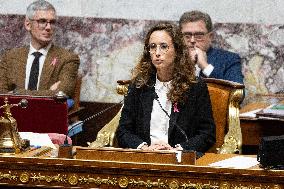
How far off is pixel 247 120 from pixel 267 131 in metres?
0.17

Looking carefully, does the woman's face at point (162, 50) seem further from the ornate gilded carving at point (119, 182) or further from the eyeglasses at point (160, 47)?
the ornate gilded carving at point (119, 182)

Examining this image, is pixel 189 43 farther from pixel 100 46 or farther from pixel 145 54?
pixel 145 54

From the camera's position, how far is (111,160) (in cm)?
375

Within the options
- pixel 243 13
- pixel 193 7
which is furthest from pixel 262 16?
pixel 193 7

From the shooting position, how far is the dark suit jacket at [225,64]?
19.9 ft

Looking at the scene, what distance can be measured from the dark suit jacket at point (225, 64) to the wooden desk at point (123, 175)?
227 centimetres

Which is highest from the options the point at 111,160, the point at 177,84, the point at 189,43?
the point at 189,43

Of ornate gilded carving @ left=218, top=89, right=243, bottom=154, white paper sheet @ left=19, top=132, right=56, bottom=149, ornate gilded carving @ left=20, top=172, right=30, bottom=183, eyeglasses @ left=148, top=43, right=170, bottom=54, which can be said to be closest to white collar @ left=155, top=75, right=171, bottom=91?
eyeglasses @ left=148, top=43, right=170, bottom=54

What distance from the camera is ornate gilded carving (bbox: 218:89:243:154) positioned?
480 cm

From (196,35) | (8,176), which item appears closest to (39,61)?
(196,35)

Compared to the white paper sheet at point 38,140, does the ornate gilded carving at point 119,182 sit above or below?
below

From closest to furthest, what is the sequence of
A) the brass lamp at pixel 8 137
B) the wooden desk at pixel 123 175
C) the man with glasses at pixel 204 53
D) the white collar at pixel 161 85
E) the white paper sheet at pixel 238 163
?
1. the wooden desk at pixel 123 175
2. the white paper sheet at pixel 238 163
3. the brass lamp at pixel 8 137
4. the white collar at pixel 161 85
5. the man with glasses at pixel 204 53

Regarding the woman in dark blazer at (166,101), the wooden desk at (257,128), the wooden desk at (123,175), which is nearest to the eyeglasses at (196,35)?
the wooden desk at (257,128)

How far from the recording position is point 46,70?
21.1 feet
